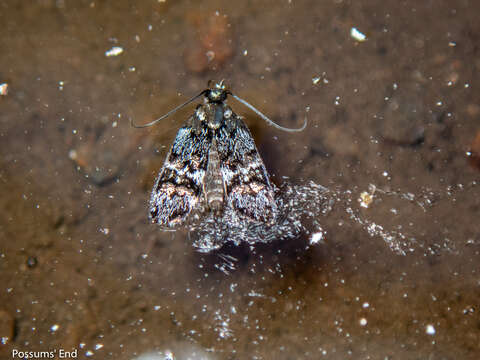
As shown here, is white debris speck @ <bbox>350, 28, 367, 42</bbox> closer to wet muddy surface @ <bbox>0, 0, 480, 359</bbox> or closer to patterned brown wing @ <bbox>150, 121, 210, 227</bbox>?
wet muddy surface @ <bbox>0, 0, 480, 359</bbox>

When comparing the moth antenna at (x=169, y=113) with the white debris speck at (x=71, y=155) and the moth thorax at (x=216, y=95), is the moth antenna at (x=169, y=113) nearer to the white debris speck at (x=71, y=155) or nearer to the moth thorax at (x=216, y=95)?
the moth thorax at (x=216, y=95)

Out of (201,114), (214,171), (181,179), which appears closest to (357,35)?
(201,114)

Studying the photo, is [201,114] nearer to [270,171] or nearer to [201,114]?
[201,114]

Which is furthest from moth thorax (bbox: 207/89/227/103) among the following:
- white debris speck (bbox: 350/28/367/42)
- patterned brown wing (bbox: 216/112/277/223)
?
white debris speck (bbox: 350/28/367/42)

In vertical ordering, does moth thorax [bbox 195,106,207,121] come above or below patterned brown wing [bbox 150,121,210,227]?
above

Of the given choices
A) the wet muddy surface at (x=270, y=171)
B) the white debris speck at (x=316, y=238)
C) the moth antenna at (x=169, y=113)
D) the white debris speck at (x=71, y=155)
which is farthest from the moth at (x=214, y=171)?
the white debris speck at (x=71, y=155)

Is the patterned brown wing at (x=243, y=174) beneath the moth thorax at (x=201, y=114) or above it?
beneath

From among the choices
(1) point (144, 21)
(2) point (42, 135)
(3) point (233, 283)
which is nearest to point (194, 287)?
(3) point (233, 283)
